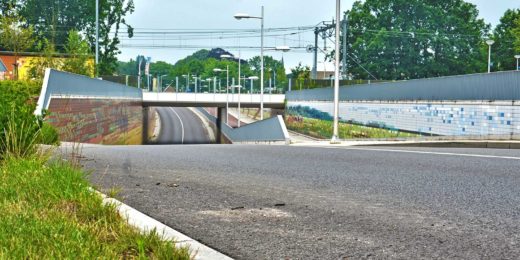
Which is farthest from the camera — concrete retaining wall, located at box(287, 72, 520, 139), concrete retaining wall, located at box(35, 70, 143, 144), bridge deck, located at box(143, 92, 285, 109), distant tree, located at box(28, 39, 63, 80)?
bridge deck, located at box(143, 92, 285, 109)

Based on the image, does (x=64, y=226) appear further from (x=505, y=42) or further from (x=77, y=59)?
(x=505, y=42)

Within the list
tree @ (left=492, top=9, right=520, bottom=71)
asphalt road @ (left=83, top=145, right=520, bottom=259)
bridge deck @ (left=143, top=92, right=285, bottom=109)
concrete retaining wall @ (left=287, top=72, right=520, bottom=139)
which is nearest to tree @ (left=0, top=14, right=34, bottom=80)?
concrete retaining wall @ (left=287, top=72, right=520, bottom=139)

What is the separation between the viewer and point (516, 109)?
22031mm

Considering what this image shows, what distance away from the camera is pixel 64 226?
16.3 feet

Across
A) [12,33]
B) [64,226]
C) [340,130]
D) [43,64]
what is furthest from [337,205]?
[12,33]

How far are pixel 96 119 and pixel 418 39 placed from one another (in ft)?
241

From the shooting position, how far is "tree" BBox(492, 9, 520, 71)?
295ft

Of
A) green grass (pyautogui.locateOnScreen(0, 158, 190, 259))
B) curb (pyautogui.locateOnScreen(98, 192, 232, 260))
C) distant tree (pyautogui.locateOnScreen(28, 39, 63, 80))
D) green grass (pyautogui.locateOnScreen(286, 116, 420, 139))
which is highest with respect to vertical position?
distant tree (pyautogui.locateOnScreen(28, 39, 63, 80))

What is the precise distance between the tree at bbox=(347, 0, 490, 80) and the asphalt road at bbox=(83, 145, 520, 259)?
8334cm

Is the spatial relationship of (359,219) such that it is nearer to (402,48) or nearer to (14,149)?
(14,149)

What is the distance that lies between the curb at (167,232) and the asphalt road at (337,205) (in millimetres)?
252

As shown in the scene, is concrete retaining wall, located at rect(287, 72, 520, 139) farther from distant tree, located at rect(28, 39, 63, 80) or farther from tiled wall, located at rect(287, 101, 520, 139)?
distant tree, located at rect(28, 39, 63, 80)

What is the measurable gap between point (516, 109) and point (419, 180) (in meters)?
14.5

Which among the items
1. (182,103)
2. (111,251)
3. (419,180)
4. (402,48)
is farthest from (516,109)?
(402,48)
